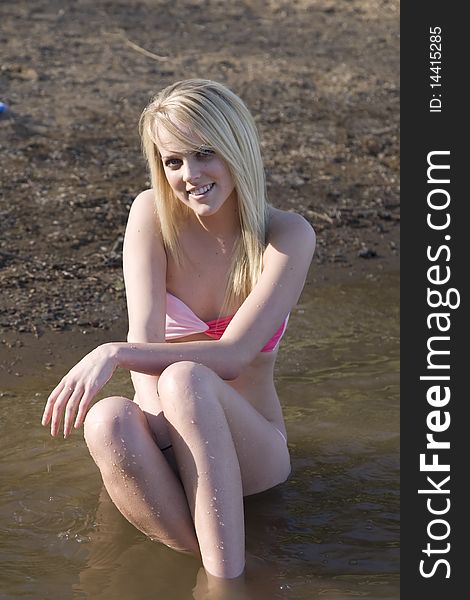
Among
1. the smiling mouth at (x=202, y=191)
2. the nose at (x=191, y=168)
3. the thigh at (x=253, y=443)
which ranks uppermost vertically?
the nose at (x=191, y=168)

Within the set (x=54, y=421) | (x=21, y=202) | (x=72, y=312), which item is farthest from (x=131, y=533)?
(x=21, y=202)

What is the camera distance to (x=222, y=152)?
3.25 metres

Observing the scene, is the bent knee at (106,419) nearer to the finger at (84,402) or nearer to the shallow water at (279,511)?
the finger at (84,402)

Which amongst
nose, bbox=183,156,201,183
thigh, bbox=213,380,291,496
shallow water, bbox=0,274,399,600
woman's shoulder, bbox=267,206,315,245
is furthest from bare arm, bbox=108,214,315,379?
shallow water, bbox=0,274,399,600

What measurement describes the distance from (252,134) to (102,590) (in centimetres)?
132

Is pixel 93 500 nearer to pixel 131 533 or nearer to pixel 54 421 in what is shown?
pixel 131 533

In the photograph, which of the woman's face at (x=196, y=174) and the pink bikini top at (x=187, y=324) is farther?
the pink bikini top at (x=187, y=324)

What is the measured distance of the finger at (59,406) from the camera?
3.07 meters

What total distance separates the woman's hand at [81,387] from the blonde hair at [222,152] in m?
0.50

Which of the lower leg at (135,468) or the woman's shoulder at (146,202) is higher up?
the woman's shoulder at (146,202)

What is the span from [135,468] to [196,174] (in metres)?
0.83

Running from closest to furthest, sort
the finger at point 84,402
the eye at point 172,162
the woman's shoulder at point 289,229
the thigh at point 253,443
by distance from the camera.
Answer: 1. the finger at point 84,402
2. the thigh at point 253,443
3. the eye at point 172,162
4. the woman's shoulder at point 289,229

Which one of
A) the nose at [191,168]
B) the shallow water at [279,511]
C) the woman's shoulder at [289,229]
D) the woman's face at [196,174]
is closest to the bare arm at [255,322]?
the woman's shoulder at [289,229]

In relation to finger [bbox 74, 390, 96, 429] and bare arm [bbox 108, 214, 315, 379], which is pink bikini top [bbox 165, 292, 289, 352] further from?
finger [bbox 74, 390, 96, 429]
